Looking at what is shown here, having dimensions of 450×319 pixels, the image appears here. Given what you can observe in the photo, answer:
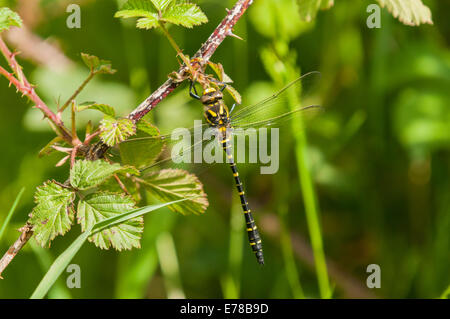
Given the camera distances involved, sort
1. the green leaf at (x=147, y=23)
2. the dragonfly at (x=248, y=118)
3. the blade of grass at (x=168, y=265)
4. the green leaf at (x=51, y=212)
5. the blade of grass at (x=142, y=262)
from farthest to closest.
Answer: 1. the blade of grass at (x=168, y=265)
2. the blade of grass at (x=142, y=262)
3. the dragonfly at (x=248, y=118)
4. the green leaf at (x=147, y=23)
5. the green leaf at (x=51, y=212)

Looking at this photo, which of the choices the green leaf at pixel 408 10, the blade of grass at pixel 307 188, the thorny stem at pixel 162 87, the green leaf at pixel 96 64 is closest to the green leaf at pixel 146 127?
the thorny stem at pixel 162 87

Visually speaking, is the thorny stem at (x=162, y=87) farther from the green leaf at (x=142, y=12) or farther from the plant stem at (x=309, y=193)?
the plant stem at (x=309, y=193)

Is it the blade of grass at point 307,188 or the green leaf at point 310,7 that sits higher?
the green leaf at point 310,7

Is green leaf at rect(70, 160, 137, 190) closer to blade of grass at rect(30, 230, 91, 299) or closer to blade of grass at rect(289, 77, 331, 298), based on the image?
blade of grass at rect(30, 230, 91, 299)

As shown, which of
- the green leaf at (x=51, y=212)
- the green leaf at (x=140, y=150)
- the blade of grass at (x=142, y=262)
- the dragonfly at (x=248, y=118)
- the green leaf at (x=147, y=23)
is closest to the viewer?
the green leaf at (x=51, y=212)

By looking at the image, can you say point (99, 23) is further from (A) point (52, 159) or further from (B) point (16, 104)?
(A) point (52, 159)
